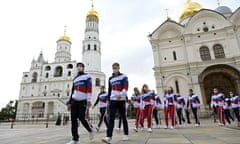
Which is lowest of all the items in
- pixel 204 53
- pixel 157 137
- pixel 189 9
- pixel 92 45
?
pixel 157 137

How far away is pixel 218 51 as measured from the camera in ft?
76.1

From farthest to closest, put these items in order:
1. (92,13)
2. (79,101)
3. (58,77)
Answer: (58,77), (92,13), (79,101)

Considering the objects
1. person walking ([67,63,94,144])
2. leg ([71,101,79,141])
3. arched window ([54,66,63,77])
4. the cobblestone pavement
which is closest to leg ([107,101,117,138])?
the cobblestone pavement

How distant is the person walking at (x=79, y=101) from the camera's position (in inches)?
159

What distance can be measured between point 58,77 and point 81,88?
58.4 meters

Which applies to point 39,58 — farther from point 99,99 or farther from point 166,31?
point 99,99

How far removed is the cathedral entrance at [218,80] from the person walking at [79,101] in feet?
67.1

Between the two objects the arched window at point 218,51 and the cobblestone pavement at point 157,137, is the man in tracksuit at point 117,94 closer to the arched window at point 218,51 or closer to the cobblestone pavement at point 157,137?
the cobblestone pavement at point 157,137

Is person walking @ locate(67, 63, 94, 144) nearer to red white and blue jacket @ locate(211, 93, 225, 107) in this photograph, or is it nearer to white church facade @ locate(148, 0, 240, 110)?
red white and blue jacket @ locate(211, 93, 225, 107)

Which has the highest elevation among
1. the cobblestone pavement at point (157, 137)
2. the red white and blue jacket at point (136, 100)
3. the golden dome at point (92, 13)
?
the golden dome at point (92, 13)

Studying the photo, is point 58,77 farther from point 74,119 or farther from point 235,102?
point 74,119

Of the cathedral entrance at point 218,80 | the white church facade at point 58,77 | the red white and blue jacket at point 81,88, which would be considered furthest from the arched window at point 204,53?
the white church facade at point 58,77

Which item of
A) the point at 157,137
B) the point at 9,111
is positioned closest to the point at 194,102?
the point at 157,137

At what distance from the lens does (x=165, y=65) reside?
24.7 m
